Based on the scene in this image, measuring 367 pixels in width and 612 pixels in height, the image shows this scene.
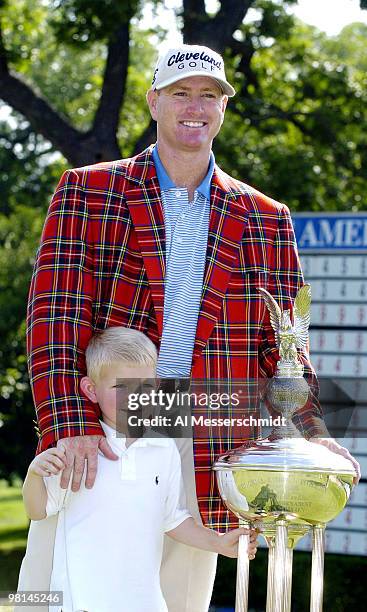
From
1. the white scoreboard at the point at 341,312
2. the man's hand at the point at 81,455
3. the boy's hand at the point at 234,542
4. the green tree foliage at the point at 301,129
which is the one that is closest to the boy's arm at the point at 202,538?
the boy's hand at the point at 234,542

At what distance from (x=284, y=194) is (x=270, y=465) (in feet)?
25.6

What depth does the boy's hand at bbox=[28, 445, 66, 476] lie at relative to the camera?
3117 millimetres

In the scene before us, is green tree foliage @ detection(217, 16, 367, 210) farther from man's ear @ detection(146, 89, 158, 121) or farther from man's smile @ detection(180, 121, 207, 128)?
man's smile @ detection(180, 121, 207, 128)

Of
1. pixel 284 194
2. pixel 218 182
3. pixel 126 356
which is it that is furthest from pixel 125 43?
pixel 126 356

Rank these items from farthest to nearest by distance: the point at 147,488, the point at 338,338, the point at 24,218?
1. the point at 24,218
2. the point at 338,338
3. the point at 147,488

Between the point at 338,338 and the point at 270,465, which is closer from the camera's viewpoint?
the point at 270,465

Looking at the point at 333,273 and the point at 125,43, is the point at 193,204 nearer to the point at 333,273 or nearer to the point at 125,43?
the point at 333,273

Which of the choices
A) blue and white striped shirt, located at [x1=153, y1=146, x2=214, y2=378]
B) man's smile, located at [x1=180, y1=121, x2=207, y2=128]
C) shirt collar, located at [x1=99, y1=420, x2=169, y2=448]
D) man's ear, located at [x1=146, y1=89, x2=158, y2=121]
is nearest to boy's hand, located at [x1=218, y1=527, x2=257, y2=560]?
shirt collar, located at [x1=99, y1=420, x2=169, y2=448]

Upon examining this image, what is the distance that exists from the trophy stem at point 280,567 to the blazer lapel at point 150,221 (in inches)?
29.2

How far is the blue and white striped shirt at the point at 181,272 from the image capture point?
141 inches

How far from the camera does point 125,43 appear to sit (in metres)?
9.62

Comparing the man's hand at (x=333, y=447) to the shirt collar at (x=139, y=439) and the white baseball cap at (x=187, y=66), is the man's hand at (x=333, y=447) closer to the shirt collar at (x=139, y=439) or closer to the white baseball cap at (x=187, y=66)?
the shirt collar at (x=139, y=439)

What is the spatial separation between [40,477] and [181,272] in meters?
0.77

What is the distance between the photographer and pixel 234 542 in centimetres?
325
